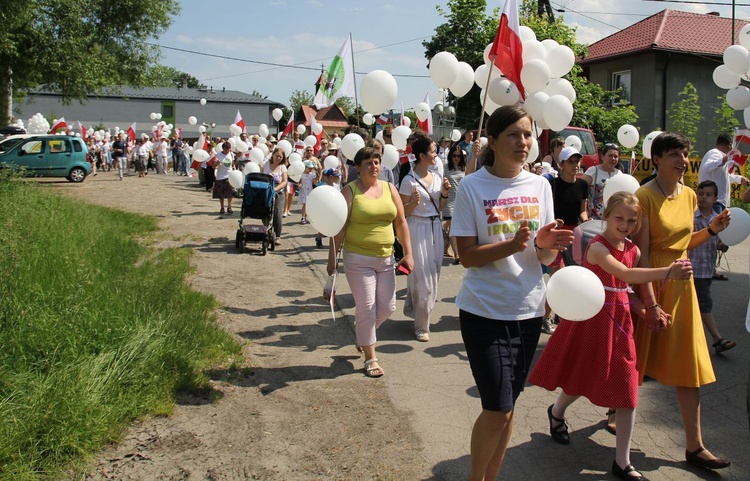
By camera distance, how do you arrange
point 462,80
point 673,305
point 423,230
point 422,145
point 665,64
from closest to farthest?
point 673,305 < point 422,145 < point 423,230 < point 462,80 < point 665,64

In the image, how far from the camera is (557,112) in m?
5.58

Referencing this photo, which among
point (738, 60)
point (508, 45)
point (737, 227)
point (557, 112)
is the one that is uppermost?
point (738, 60)

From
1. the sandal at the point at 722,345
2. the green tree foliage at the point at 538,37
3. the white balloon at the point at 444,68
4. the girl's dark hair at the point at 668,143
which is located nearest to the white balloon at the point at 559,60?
the white balloon at the point at 444,68

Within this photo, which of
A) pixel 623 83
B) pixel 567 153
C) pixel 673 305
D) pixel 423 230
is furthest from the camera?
pixel 623 83

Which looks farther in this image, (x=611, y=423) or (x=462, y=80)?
(x=462, y=80)

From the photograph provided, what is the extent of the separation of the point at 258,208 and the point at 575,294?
29.0ft

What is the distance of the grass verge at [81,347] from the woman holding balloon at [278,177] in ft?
15.4

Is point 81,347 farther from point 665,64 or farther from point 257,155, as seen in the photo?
point 665,64

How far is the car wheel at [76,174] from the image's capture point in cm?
2508

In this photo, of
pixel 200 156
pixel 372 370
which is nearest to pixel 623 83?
pixel 200 156

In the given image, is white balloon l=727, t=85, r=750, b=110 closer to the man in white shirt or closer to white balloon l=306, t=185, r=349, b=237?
the man in white shirt

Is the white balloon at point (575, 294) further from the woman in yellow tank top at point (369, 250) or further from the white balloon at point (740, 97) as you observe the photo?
the white balloon at point (740, 97)

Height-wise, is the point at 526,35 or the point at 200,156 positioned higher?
the point at 526,35

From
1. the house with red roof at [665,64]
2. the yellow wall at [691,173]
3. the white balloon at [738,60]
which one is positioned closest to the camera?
the white balloon at [738,60]
